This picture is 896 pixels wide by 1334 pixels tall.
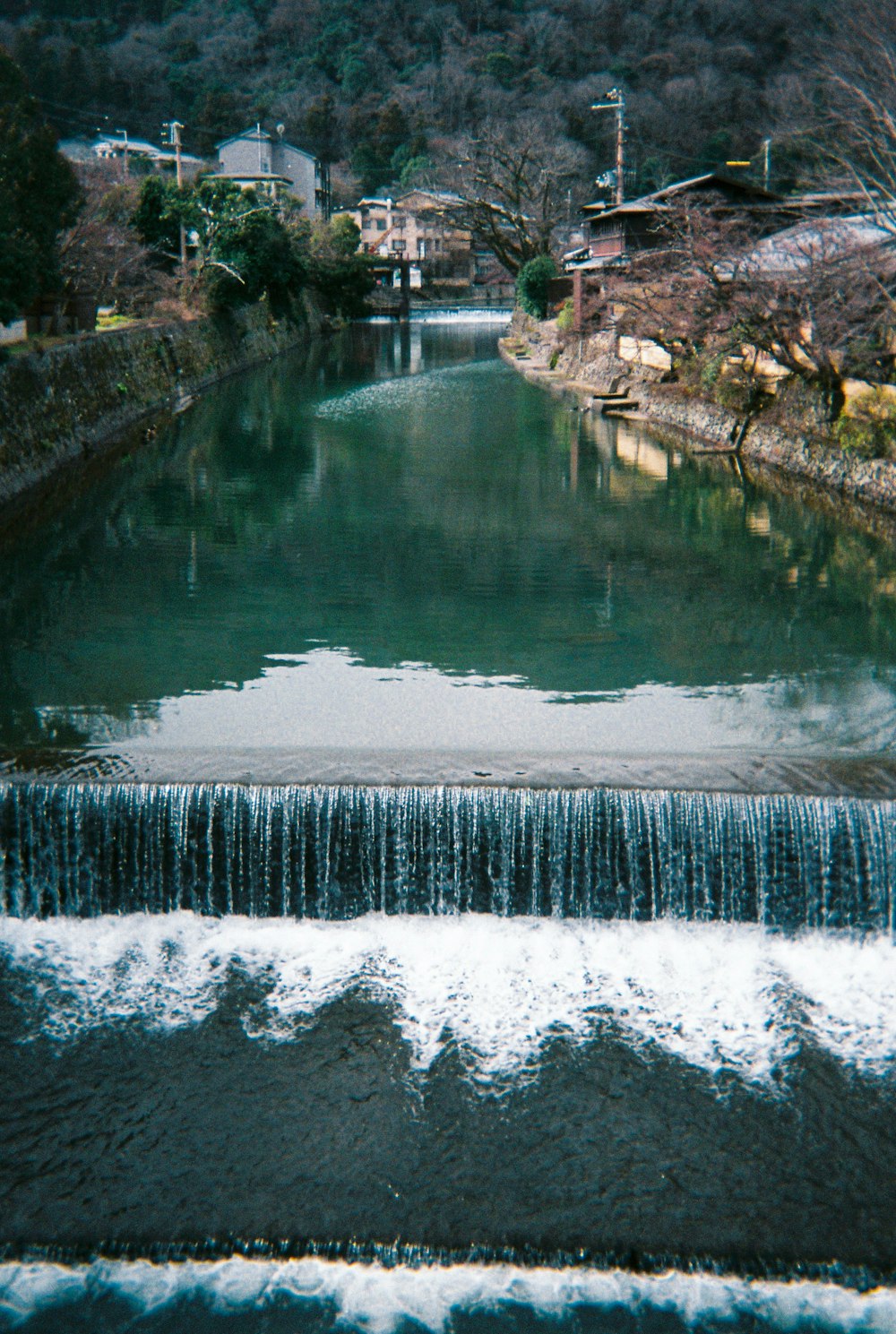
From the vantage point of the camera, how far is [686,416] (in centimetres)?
2553

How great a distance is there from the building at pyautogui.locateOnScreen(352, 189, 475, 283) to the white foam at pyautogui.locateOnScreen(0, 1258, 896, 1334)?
7458 centimetres

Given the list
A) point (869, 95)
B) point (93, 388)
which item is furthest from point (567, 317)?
point (93, 388)

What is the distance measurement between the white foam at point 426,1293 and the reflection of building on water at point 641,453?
1631 centimetres

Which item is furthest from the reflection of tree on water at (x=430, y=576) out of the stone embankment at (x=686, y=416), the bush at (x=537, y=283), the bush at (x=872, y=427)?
the bush at (x=537, y=283)

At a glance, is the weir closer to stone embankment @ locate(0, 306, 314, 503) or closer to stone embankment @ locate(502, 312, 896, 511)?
stone embankment @ locate(0, 306, 314, 503)

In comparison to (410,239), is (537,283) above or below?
above

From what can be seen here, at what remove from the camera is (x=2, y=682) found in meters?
11.2

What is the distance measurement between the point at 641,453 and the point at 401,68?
77.6 m

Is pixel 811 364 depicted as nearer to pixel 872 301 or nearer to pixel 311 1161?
pixel 872 301

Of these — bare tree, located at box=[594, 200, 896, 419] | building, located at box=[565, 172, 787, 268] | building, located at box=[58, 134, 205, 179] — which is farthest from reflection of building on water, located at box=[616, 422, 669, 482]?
building, located at box=[58, 134, 205, 179]

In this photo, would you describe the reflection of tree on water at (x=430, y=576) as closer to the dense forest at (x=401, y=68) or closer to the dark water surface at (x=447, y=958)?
the dark water surface at (x=447, y=958)

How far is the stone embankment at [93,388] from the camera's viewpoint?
18500mm

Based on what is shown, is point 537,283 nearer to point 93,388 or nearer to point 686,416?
point 686,416

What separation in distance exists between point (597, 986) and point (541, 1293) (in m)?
2.38
